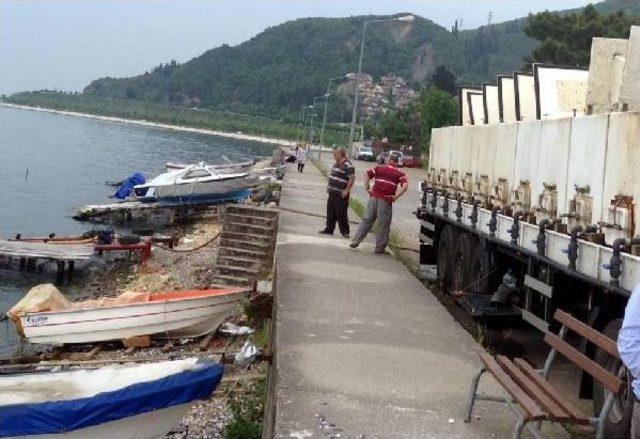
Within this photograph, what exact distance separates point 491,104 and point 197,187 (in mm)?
25701

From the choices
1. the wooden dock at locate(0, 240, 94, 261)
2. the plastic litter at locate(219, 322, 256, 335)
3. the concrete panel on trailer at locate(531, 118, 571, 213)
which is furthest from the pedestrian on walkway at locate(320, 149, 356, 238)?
the wooden dock at locate(0, 240, 94, 261)

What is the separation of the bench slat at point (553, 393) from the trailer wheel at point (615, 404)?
0.29 meters

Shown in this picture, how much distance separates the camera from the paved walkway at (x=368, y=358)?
5902 mm

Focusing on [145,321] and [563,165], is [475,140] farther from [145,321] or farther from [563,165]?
[145,321]

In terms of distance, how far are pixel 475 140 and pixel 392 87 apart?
18523 centimetres

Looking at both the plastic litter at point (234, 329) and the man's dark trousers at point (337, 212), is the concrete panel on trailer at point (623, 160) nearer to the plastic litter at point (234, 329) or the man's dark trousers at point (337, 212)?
the plastic litter at point (234, 329)

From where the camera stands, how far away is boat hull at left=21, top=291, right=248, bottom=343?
1355 cm

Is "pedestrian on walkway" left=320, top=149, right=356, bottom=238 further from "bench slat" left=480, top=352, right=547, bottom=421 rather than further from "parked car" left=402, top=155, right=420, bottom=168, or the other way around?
"parked car" left=402, top=155, right=420, bottom=168

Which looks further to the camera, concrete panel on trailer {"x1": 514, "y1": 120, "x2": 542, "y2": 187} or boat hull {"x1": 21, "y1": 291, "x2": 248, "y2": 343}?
boat hull {"x1": 21, "y1": 291, "x2": 248, "y2": 343}

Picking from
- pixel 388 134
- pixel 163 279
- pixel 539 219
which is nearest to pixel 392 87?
pixel 388 134

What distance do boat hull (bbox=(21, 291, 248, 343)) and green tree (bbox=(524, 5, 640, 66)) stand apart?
31.7 metres

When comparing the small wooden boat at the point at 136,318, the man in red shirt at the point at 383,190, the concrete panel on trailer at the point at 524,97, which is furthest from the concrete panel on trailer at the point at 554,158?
the small wooden boat at the point at 136,318

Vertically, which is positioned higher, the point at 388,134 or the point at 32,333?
the point at 388,134

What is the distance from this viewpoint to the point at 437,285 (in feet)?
44.1
